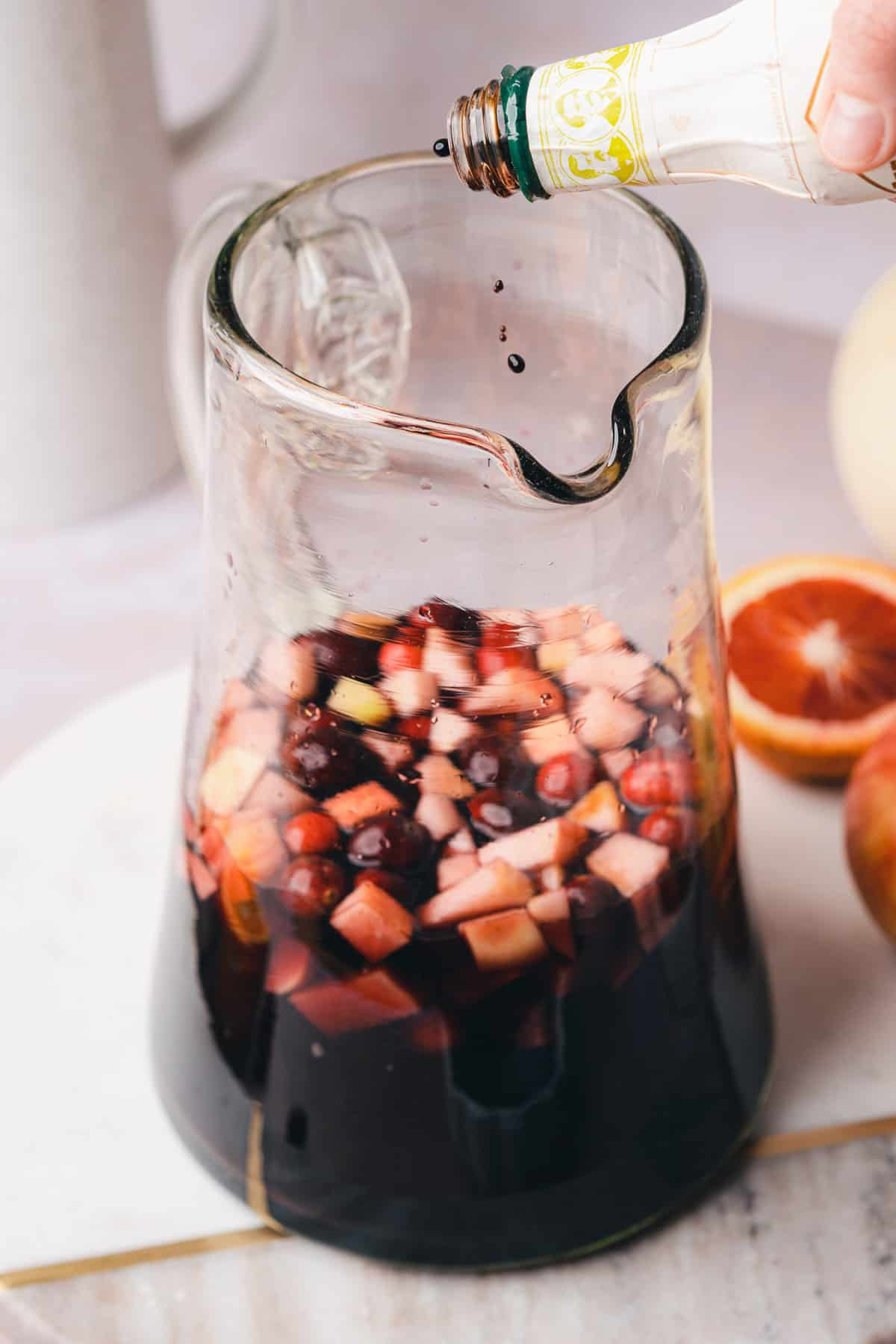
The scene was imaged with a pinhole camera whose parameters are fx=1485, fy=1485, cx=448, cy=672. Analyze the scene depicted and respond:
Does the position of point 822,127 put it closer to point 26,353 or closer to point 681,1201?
point 681,1201

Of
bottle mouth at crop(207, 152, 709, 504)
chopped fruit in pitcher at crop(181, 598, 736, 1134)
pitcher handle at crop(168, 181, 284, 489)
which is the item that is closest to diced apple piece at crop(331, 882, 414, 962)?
chopped fruit in pitcher at crop(181, 598, 736, 1134)

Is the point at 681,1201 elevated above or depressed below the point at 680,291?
below

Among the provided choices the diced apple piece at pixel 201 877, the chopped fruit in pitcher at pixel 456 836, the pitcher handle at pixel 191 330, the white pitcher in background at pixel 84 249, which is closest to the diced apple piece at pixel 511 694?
the chopped fruit in pitcher at pixel 456 836

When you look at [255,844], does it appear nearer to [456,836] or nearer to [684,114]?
[456,836]

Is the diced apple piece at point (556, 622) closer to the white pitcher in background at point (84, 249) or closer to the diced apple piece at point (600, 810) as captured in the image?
the diced apple piece at point (600, 810)

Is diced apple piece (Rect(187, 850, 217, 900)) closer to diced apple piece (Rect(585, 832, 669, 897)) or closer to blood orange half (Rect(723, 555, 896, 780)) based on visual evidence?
diced apple piece (Rect(585, 832, 669, 897))

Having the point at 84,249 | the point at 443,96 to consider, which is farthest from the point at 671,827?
the point at 443,96

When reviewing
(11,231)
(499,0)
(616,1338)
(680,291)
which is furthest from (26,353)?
(616,1338)
